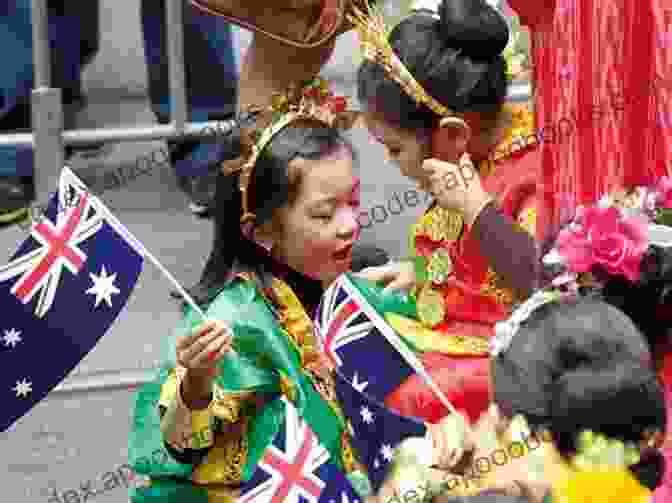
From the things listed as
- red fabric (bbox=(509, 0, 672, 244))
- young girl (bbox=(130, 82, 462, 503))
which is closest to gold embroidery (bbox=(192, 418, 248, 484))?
young girl (bbox=(130, 82, 462, 503))

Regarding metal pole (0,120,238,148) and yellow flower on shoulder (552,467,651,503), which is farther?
metal pole (0,120,238,148)

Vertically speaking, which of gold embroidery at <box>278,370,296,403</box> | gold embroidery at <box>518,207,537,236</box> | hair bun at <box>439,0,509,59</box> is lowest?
gold embroidery at <box>278,370,296,403</box>

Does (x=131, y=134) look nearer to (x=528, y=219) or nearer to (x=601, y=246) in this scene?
(x=528, y=219)

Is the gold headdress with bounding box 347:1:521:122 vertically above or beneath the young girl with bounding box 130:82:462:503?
above

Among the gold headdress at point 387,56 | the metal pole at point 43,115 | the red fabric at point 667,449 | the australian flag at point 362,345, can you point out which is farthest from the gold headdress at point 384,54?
the metal pole at point 43,115

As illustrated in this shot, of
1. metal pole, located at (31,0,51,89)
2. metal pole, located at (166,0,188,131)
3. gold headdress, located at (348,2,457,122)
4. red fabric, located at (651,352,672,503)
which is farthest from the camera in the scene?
metal pole, located at (166,0,188,131)

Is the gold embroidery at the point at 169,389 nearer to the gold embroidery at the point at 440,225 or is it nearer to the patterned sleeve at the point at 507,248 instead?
the patterned sleeve at the point at 507,248

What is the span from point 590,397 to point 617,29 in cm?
83

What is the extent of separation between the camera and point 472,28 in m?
3.12

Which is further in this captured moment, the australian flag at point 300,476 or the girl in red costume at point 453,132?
the girl in red costume at point 453,132

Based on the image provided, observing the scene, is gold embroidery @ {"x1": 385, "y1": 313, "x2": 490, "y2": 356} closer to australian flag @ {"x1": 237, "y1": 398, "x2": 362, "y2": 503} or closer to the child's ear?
the child's ear

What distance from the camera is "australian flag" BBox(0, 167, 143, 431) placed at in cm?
254

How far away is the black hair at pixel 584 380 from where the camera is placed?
1.84 metres

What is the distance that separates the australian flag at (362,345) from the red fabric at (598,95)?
322mm
